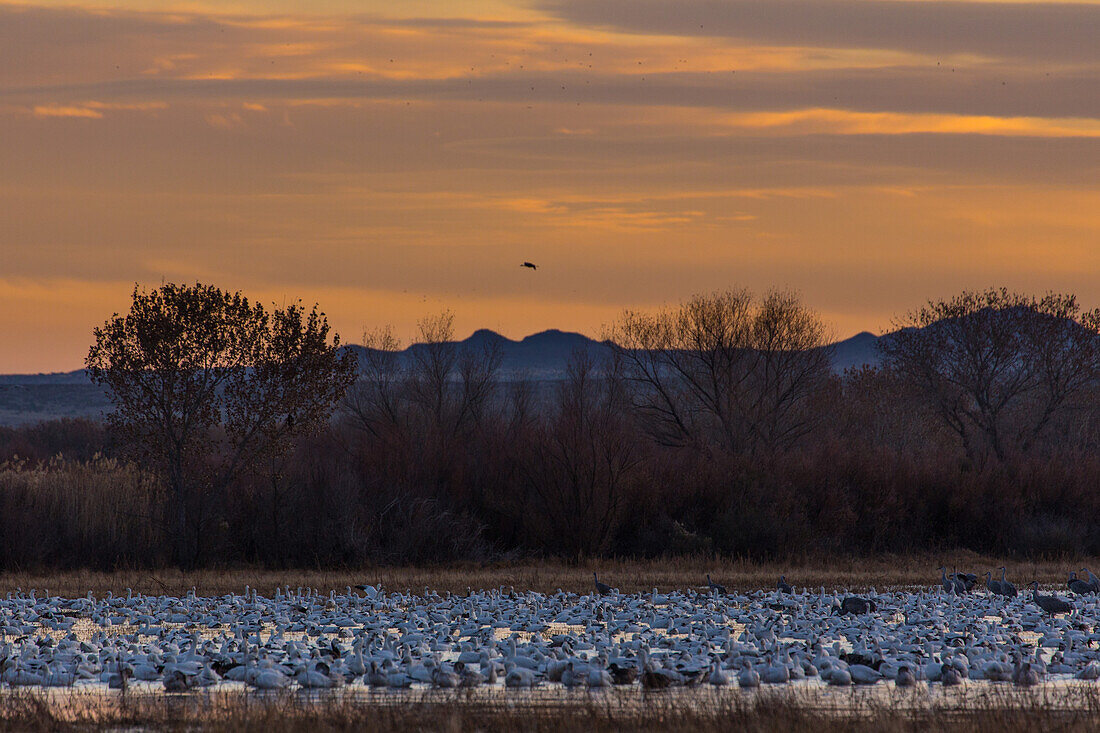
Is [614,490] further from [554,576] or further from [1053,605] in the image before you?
[1053,605]

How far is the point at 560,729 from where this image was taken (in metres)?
10.8

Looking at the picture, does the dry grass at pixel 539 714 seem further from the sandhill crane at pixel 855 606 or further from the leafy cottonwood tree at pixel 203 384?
the leafy cottonwood tree at pixel 203 384

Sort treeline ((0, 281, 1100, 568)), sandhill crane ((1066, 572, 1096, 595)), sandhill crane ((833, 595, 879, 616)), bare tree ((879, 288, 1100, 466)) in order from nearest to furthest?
sandhill crane ((833, 595, 879, 616))
sandhill crane ((1066, 572, 1096, 595))
treeline ((0, 281, 1100, 568))
bare tree ((879, 288, 1100, 466))

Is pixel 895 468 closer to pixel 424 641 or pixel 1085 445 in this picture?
pixel 1085 445

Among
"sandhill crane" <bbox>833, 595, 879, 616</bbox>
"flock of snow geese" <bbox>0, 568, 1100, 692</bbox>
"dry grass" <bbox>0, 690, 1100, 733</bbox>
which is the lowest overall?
"dry grass" <bbox>0, 690, 1100, 733</bbox>

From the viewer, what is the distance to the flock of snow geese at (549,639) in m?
12.9

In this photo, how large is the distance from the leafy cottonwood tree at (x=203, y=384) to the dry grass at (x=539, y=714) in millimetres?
15596

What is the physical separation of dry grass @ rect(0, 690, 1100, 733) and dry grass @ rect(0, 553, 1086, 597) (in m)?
10.4

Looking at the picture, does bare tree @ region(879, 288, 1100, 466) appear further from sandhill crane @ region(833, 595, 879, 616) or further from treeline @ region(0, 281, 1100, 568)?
sandhill crane @ region(833, 595, 879, 616)

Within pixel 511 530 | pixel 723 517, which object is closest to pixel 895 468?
pixel 723 517

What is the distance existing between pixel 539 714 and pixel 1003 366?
44.5m

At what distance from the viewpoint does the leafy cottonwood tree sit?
2698cm

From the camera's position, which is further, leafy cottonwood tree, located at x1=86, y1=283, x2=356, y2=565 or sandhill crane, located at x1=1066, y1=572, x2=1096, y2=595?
leafy cottonwood tree, located at x1=86, y1=283, x2=356, y2=565

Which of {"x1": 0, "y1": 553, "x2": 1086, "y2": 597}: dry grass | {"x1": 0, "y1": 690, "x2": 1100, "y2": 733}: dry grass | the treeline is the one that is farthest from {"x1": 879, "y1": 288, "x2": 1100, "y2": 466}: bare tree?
{"x1": 0, "y1": 690, "x2": 1100, "y2": 733}: dry grass
